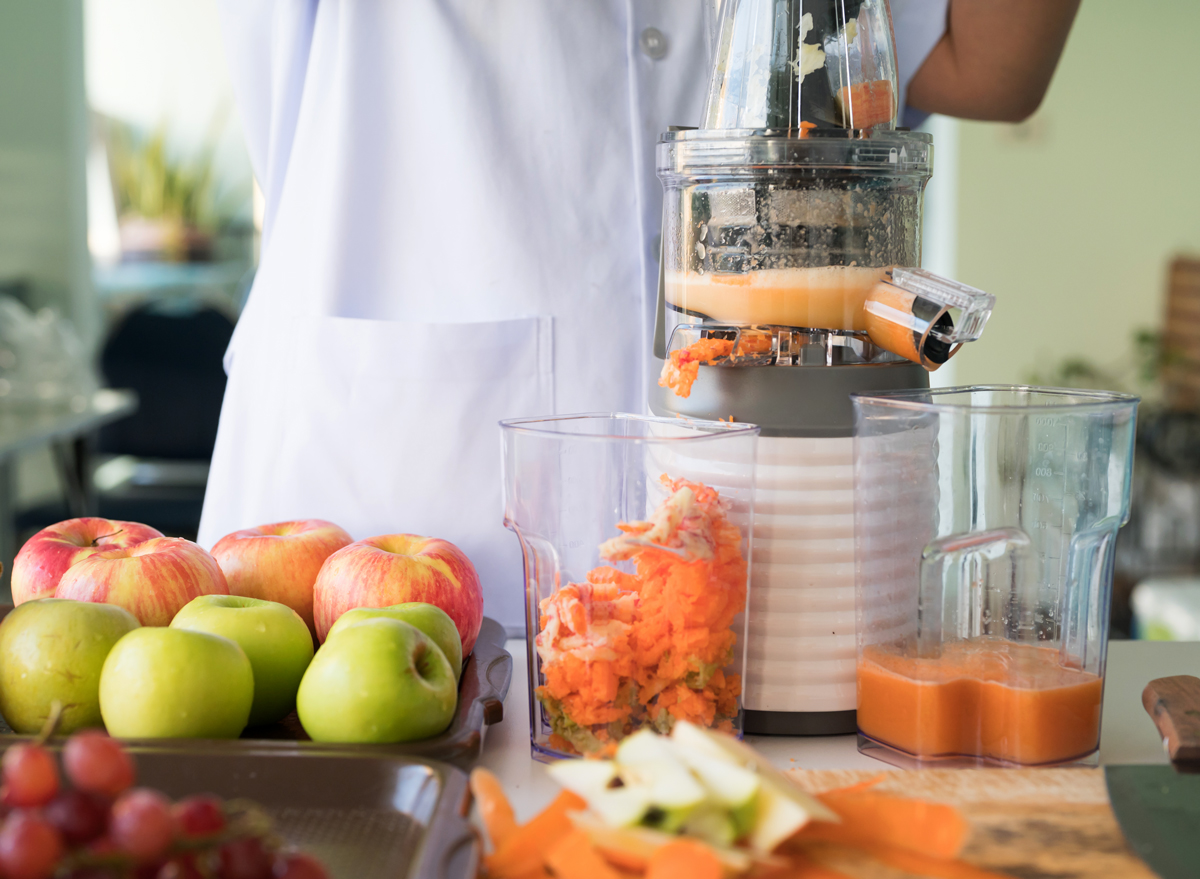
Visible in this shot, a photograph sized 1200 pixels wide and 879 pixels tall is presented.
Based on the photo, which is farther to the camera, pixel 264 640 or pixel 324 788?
pixel 264 640

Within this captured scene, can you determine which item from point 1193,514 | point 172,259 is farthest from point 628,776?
point 172,259

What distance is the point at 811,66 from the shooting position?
72 centimetres

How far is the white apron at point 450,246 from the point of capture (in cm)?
102

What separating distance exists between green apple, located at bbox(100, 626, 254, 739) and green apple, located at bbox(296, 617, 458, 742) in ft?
0.16

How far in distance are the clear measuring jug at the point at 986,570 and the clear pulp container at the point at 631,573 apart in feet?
0.28

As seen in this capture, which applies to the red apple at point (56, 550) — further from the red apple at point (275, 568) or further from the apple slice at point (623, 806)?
the apple slice at point (623, 806)

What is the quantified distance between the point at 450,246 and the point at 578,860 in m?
0.70

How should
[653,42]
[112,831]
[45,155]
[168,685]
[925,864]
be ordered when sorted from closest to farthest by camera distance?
[112,831]
[925,864]
[168,685]
[653,42]
[45,155]

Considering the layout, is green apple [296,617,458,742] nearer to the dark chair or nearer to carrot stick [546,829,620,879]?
carrot stick [546,829,620,879]

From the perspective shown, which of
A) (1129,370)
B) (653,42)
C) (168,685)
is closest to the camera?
(168,685)

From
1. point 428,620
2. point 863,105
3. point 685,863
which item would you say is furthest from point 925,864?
point 863,105

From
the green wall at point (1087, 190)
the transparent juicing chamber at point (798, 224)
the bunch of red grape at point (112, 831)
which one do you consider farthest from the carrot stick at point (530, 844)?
the green wall at point (1087, 190)

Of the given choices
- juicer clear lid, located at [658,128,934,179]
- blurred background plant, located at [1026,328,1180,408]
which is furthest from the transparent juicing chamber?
blurred background plant, located at [1026,328,1180,408]

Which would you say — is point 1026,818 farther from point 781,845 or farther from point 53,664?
point 53,664
